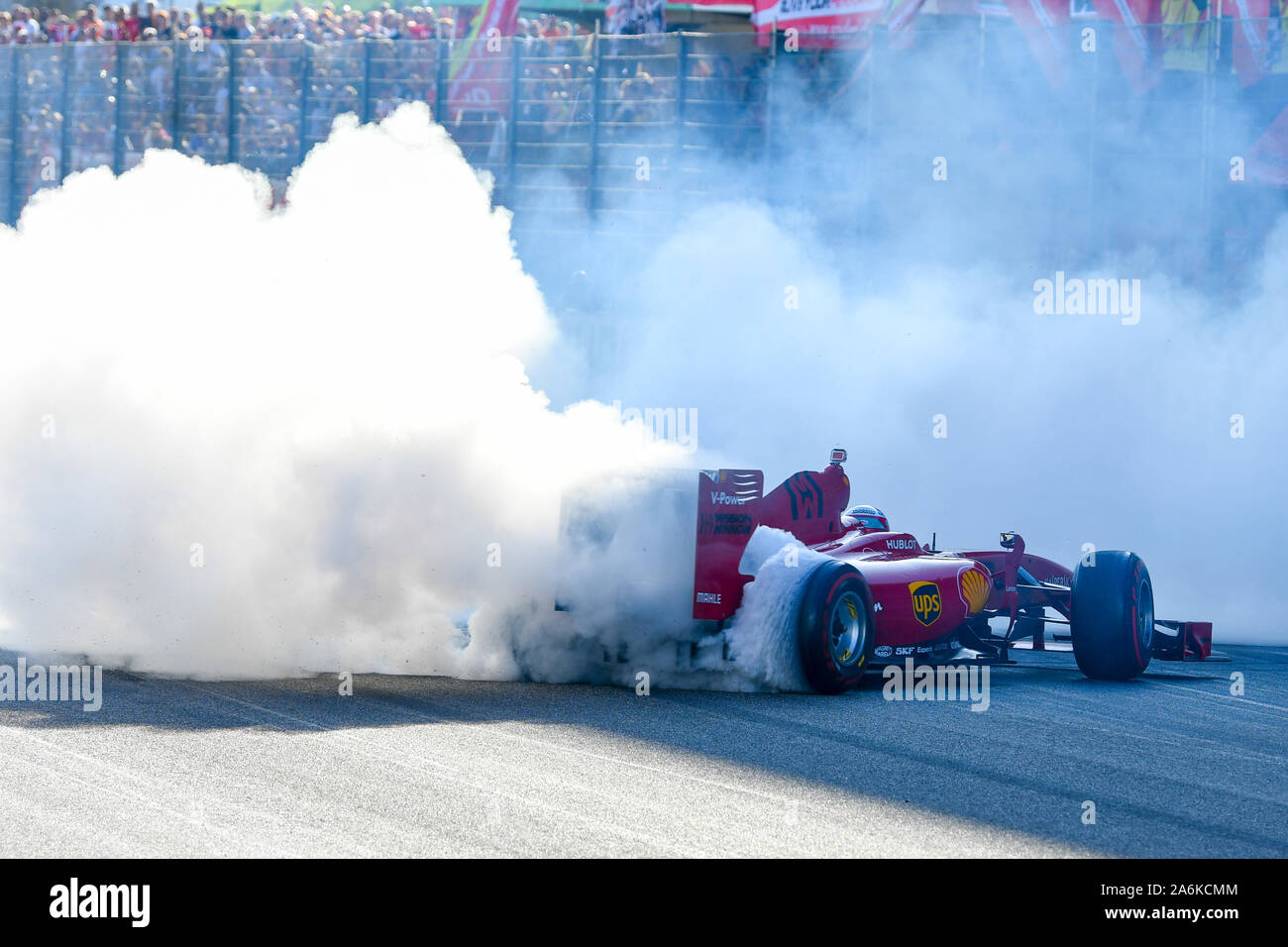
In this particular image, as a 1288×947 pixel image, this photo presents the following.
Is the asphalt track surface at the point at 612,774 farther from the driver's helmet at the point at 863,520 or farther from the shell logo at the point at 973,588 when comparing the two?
the driver's helmet at the point at 863,520

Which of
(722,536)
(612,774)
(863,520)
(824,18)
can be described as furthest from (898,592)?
(824,18)

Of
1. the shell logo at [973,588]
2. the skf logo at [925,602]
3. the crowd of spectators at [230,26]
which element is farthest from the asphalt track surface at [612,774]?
the crowd of spectators at [230,26]

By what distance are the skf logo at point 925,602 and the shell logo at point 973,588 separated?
1.23 feet

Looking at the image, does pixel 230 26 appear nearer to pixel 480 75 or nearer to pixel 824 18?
pixel 480 75

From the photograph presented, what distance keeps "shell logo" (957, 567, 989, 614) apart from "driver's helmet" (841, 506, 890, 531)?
760 millimetres

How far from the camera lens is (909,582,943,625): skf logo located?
1059 cm

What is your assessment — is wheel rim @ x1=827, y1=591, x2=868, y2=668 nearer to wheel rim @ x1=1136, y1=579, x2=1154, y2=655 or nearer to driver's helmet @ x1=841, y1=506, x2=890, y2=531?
driver's helmet @ x1=841, y1=506, x2=890, y2=531

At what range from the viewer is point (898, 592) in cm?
1045

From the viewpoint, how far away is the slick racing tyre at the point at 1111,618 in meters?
11.3

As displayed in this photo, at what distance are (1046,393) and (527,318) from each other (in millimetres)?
9027
